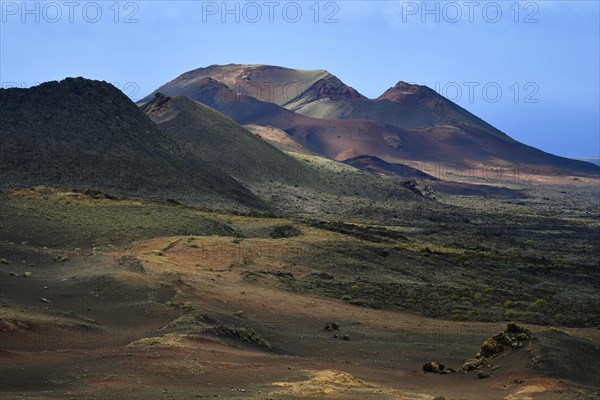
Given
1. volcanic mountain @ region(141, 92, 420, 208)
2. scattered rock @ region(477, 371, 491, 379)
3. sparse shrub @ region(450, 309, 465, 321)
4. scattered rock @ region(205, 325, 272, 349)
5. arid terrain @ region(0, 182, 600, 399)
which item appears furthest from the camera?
volcanic mountain @ region(141, 92, 420, 208)

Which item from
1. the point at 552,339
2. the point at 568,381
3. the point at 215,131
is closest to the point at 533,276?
the point at 552,339

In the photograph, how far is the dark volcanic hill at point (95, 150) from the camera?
79.7 m

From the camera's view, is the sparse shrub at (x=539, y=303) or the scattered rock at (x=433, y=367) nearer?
the scattered rock at (x=433, y=367)

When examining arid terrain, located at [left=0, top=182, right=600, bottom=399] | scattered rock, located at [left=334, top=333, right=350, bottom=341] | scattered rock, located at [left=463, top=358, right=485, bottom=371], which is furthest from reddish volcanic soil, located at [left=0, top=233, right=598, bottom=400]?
scattered rock, located at [left=463, top=358, right=485, bottom=371]

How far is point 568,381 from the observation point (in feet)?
97.1

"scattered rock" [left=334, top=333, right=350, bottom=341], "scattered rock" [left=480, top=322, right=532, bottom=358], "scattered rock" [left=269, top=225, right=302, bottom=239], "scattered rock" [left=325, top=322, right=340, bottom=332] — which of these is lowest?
"scattered rock" [left=334, top=333, right=350, bottom=341]

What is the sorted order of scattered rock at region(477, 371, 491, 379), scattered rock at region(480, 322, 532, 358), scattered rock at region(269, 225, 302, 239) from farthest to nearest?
scattered rock at region(269, 225, 302, 239) → scattered rock at region(480, 322, 532, 358) → scattered rock at region(477, 371, 491, 379)

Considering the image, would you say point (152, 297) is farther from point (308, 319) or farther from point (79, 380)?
point (79, 380)

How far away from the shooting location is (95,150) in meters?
84.9

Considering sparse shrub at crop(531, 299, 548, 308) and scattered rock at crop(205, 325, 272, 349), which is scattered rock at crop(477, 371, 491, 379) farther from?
sparse shrub at crop(531, 299, 548, 308)

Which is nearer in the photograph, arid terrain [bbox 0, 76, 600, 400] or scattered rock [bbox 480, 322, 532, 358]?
arid terrain [bbox 0, 76, 600, 400]

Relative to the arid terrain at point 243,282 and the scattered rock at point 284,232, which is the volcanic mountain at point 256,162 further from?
the scattered rock at point 284,232

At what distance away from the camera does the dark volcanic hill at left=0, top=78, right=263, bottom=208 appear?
79.7m

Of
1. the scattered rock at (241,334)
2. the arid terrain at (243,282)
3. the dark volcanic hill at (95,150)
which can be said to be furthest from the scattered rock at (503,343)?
the dark volcanic hill at (95,150)
